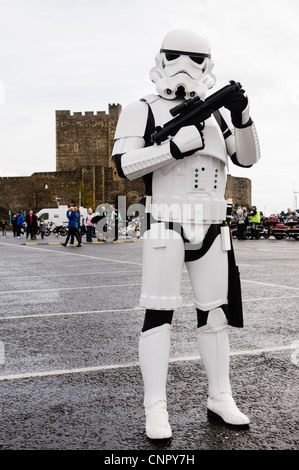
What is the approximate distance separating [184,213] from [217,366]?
2.56 ft

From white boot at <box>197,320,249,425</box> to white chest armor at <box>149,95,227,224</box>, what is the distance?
1.86ft

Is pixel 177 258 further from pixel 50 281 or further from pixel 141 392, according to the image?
pixel 50 281

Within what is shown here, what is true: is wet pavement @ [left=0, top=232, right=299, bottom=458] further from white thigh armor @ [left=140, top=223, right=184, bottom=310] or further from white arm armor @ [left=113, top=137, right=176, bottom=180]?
white arm armor @ [left=113, top=137, right=176, bottom=180]

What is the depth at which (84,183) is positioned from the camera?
7912 cm

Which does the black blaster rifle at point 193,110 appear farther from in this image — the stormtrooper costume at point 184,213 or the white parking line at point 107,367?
the white parking line at point 107,367

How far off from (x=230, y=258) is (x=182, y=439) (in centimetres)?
Answer: 90

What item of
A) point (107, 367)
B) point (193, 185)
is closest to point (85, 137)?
point (107, 367)

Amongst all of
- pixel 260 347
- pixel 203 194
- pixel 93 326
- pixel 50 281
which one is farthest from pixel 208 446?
pixel 50 281

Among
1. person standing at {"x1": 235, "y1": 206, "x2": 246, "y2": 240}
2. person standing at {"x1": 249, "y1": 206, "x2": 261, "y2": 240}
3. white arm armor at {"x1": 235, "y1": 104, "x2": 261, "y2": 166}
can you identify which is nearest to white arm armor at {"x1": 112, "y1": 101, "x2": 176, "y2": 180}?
white arm armor at {"x1": 235, "y1": 104, "x2": 261, "y2": 166}

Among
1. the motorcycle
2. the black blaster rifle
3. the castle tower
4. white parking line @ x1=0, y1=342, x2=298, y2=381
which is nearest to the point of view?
the black blaster rifle

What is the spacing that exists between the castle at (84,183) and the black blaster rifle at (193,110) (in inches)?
2867

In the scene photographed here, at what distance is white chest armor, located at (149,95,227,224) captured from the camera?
2863 millimetres

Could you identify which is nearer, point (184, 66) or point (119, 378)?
point (184, 66)

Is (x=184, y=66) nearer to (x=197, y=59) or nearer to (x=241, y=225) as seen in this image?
A: (x=197, y=59)
